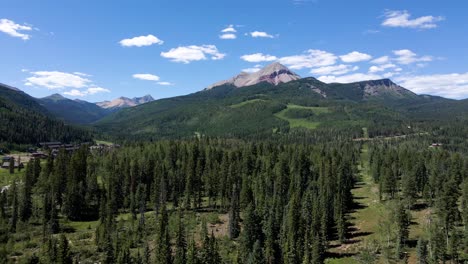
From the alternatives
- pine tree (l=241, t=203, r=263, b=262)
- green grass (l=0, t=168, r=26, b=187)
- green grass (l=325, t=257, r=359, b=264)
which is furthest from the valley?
green grass (l=0, t=168, r=26, b=187)

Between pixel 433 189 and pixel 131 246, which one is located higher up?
pixel 433 189

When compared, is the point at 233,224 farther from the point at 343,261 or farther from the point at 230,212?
the point at 343,261

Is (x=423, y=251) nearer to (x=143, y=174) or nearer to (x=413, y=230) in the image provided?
(x=413, y=230)

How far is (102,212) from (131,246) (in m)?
26.5

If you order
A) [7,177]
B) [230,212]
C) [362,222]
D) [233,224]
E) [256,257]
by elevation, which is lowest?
[362,222]

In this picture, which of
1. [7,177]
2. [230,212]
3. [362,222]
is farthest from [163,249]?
[7,177]

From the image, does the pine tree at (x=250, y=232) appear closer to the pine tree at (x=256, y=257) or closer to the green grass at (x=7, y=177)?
the pine tree at (x=256, y=257)

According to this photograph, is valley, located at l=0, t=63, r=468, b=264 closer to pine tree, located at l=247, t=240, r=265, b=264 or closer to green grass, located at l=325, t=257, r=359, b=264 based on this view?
pine tree, located at l=247, t=240, r=265, b=264

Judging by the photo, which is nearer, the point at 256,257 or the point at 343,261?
the point at 256,257

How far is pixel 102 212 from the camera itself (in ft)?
402

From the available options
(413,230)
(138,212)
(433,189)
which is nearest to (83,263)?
(138,212)

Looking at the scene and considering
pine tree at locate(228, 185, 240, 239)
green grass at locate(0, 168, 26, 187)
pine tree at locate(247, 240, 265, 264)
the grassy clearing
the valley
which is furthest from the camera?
green grass at locate(0, 168, 26, 187)

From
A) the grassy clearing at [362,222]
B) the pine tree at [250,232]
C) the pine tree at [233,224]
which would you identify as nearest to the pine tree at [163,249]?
the pine tree at [250,232]

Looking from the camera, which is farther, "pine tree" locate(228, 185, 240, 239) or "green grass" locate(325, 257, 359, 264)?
"pine tree" locate(228, 185, 240, 239)
